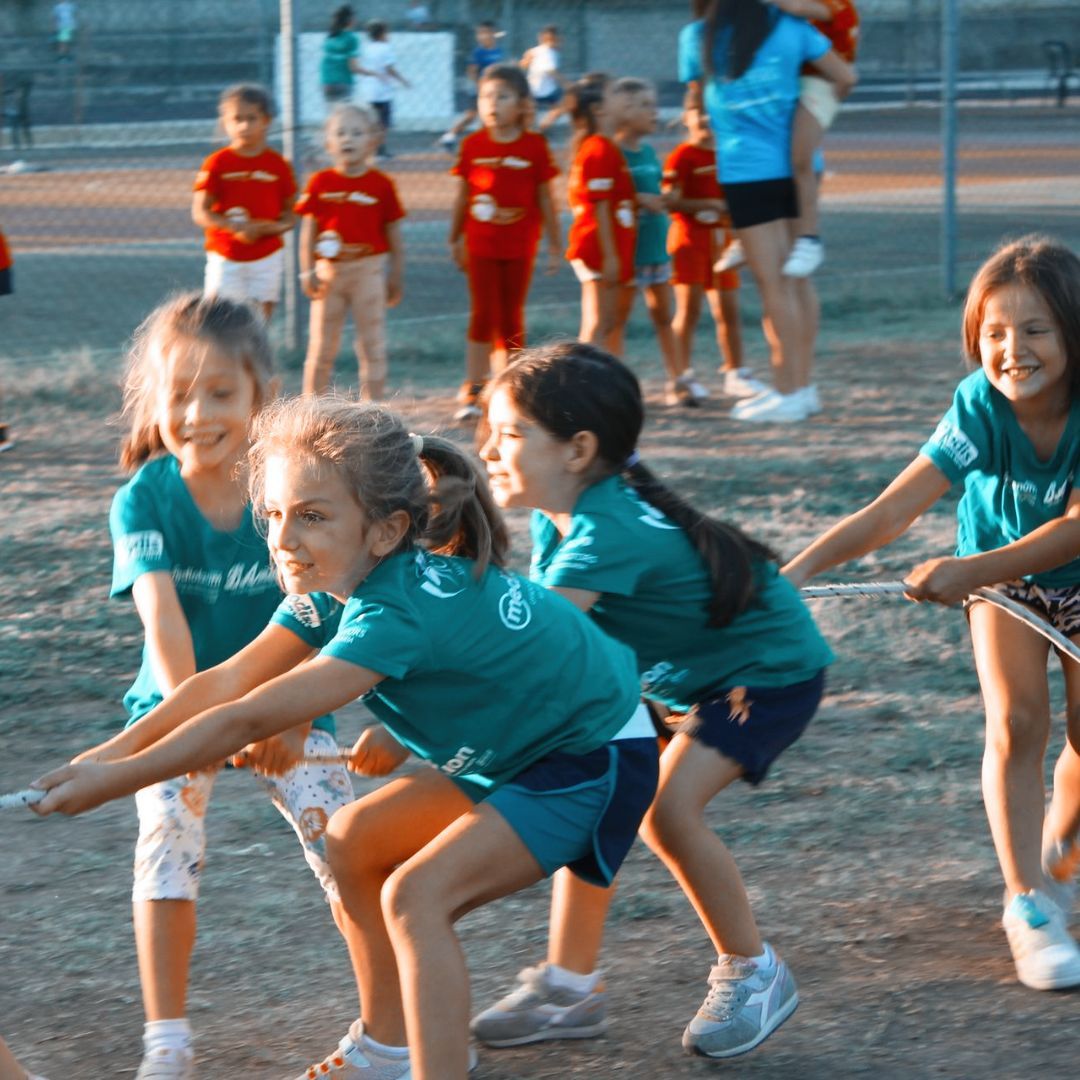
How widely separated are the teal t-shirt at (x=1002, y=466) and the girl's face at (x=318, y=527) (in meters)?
1.25

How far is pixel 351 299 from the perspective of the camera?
25.8 feet

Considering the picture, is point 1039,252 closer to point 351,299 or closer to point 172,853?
point 172,853

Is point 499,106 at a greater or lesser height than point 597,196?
greater

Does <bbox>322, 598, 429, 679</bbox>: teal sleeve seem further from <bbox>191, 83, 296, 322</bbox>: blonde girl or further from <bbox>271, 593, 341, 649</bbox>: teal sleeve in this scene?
<bbox>191, 83, 296, 322</bbox>: blonde girl

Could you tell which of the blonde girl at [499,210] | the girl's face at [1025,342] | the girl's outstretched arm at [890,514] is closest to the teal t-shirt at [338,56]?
the blonde girl at [499,210]

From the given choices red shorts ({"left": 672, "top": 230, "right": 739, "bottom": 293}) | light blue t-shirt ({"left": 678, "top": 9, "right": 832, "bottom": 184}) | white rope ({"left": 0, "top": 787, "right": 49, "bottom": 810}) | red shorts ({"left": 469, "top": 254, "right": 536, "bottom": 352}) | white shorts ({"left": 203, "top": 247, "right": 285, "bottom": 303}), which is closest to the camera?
white rope ({"left": 0, "top": 787, "right": 49, "bottom": 810})

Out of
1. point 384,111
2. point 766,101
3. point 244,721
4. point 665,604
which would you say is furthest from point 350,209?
point 384,111

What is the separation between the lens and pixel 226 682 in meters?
2.77

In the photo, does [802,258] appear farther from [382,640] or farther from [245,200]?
[382,640]

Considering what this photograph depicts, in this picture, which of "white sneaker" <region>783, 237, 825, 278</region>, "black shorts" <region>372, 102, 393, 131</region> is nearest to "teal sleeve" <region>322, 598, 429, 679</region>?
"white sneaker" <region>783, 237, 825, 278</region>

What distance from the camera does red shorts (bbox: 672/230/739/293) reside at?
8.36m

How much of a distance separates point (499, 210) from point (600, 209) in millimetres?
449

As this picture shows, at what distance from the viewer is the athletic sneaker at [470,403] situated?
25.9 ft

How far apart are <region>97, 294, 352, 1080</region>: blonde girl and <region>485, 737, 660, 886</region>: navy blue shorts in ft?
1.40
